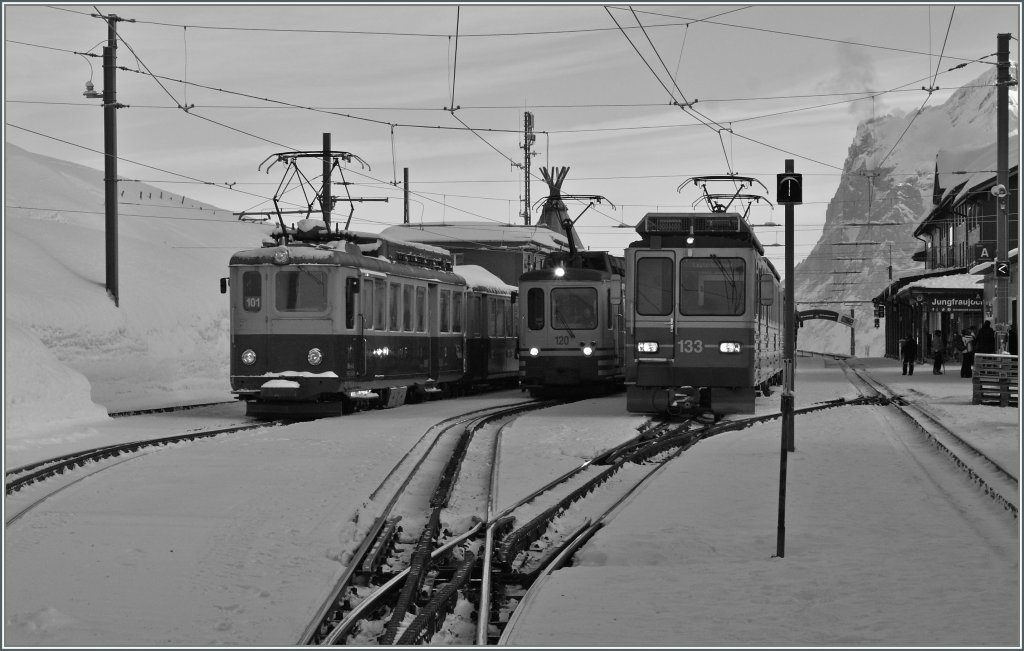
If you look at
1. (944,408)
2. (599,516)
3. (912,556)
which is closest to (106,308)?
(944,408)

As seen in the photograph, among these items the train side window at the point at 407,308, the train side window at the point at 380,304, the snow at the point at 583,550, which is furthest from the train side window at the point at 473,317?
the snow at the point at 583,550

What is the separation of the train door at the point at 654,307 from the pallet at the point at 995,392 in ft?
25.1

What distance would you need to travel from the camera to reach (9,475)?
1295 cm

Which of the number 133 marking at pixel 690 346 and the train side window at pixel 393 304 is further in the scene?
the train side window at pixel 393 304

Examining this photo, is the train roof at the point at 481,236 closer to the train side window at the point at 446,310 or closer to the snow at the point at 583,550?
the train side window at the point at 446,310

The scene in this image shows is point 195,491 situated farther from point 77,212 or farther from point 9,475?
point 77,212

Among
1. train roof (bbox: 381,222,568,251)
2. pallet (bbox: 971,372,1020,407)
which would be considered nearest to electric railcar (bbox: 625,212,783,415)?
pallet (bbox: 971,372,1020,407)

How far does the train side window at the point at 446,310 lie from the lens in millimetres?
27312

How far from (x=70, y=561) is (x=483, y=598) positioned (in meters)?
3.05

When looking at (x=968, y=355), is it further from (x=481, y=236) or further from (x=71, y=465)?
(x=481, y=236)

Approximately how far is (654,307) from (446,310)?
7265mm

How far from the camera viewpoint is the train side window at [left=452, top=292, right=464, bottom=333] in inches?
1113

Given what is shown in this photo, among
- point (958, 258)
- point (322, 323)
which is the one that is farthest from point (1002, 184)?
point (958, 258)

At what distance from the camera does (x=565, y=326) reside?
2719 cm
